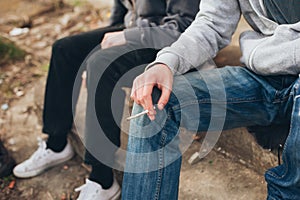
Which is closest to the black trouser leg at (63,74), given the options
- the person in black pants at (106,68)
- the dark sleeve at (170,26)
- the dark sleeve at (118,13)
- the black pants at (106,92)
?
the person in black pants at (106,68)

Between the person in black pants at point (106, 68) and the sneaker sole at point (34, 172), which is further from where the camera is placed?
the sneaker sole at point (34, 172)

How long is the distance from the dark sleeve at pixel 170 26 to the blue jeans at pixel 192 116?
0.38 m

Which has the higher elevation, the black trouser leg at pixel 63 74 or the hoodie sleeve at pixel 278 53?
the hoodie sleeve at pixel 278 53

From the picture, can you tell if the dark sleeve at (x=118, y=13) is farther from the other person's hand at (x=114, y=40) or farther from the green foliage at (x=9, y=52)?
the green foliage at (x=9, y=52)

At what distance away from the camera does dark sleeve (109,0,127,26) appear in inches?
111

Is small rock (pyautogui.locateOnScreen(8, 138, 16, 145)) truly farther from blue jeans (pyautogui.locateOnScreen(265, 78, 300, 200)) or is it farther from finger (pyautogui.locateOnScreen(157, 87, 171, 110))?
blue jeans (pyautogui.locateOnScreen(265, 78, 300, 200))

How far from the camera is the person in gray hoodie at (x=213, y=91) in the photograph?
1738 mm

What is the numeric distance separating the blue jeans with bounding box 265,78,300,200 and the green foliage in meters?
2.86

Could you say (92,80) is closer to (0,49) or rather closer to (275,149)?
(275,149)

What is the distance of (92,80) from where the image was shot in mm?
2305

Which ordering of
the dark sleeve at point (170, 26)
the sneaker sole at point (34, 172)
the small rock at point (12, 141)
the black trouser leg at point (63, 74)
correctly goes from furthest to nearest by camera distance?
the small rock at point (12, 141)
the sneaker sole at point (34, 172)
the black trouser leg at point (63, 74)
the dark sleeve at point (170, 26)

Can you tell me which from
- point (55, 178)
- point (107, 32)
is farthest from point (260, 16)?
point (55, 178)

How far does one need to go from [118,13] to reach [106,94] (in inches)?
28.2

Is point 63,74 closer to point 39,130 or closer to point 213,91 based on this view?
point 39,130
